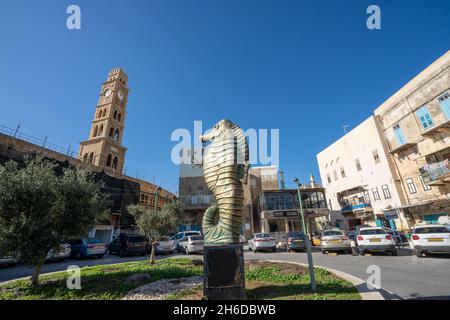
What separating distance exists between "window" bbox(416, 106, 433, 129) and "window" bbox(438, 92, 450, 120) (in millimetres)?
1209

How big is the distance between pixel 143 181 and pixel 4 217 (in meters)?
35.1

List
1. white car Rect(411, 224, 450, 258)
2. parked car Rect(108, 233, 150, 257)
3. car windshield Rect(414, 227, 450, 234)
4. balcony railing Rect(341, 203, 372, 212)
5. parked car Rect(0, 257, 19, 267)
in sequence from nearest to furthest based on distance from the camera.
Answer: white car Rect(411, 224, 450, 258) → car windshield Rect(414, 227, 450, 234) → parked car Rect(0, 257, 19, 267) → parked car Rect(108, 233, 150, 257) → balcony railing Rect(341, 203, 372, 212)

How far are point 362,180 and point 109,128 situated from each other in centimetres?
4411

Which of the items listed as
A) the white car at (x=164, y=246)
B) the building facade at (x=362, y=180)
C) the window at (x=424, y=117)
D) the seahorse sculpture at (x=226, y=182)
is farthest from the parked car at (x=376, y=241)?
the window at (x=424, y=117)

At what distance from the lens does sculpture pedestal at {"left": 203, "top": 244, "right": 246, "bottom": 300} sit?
4.34 m

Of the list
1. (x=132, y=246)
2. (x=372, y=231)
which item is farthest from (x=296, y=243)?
(x=132, y=246)

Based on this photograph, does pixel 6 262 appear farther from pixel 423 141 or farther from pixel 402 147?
pixel 423 141

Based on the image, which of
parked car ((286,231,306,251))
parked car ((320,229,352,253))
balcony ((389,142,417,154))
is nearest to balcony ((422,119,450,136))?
balcony ((389,142,417,154))

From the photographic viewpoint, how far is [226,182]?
5.33 meters

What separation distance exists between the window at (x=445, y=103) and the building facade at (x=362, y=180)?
6381mm

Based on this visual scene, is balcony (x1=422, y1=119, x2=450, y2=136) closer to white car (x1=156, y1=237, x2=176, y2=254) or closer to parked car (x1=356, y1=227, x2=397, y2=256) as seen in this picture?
parked car (x1=356, y1=227, x2=397, y2=256)

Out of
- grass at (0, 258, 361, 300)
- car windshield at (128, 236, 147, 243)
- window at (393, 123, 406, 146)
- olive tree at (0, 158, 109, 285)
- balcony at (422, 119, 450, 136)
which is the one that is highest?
window at (393, 123, 406, 146)

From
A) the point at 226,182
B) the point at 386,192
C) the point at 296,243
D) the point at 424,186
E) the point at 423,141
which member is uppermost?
the point at 423,141
